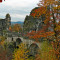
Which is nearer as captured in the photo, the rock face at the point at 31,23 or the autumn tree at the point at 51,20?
the autumn tree at the point at 51,20

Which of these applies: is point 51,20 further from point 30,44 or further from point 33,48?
point 30,44

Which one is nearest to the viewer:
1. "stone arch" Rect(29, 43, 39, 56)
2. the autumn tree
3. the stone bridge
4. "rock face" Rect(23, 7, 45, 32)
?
the autumn tree

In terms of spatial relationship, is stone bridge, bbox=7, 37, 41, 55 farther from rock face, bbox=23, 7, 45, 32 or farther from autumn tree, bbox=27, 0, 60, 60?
autumn tree, bbox=27, 0, 60, 60

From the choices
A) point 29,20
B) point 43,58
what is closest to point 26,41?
point 29,20

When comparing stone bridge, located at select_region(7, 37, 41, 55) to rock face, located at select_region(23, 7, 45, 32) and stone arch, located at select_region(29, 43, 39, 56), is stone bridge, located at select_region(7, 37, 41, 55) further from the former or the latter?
rock face, located at select_region(23, 7, 45, 32)

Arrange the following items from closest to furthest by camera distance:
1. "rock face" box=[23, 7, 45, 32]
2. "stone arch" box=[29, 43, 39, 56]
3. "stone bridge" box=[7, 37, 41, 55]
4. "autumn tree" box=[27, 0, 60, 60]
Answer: "autumn tree" box=[27, 0, 60, 60] → "stone bridge" box=[7, 37, 41, 55] → "stone arch" box=[29, 43, 39, 56] → "rock face" box=[23, 7, 45, 32]

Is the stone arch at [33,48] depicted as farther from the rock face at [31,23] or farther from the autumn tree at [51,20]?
the autumn tree at [51,20]

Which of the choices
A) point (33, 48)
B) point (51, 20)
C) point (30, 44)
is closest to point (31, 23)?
point (30, 44)

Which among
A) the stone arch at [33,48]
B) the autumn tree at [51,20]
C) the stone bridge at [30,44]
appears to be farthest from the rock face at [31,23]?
the autumn tree at [51,20]

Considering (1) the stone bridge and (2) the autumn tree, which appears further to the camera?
(1) the stone bridge

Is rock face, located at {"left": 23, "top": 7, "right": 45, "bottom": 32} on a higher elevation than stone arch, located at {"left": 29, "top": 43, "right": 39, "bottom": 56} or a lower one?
higher

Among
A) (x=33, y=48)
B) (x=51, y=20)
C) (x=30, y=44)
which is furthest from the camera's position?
(x=30, y=44)

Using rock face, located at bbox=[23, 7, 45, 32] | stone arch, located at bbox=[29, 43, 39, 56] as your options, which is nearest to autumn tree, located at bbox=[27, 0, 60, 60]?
stone arch, located at bbox=[29, 43, 39, 56]

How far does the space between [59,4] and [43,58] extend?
8773 millimetres
